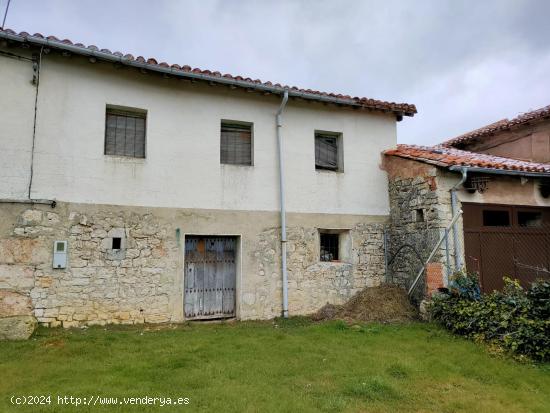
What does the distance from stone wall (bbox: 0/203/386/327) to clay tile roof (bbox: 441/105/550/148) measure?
625 centimetres

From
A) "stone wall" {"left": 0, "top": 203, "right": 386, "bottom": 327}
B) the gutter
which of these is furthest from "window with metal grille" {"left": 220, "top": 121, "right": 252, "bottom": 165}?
the gutter

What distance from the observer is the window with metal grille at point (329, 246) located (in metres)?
9.95

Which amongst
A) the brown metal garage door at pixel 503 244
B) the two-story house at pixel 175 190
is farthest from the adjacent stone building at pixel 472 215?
the two-story house at pixel 175 190

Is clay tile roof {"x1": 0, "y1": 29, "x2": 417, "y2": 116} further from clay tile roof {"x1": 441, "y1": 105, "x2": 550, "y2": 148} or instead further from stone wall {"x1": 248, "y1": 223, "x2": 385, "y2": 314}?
clay tile roof {"x1": 441, "y1": 105, "x2": 550, "y2": 148}

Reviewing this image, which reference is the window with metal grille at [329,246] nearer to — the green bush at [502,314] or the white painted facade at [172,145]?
the white painted facade at [172,145]

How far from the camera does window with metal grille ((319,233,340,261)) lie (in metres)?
9.95

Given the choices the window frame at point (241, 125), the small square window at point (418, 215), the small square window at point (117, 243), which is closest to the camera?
the small square window at point (117, 243)

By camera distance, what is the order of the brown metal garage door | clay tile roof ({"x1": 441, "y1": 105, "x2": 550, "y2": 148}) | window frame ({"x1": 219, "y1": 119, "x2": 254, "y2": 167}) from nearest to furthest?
window frame ({"x1": 219, "y1": 119, "x2": 254, "y2": 167})
the brown metal garage door
clay tile roof ({"x1": 441, "y1": 105, "x2": 550, "y2": 148})

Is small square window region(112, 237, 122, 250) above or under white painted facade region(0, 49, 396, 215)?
under

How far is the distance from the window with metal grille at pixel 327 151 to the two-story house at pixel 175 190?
0.10 ft

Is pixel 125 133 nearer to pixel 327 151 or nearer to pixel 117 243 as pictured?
pixel 117 243

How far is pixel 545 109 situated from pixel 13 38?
13.2m

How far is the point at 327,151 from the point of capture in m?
10.3

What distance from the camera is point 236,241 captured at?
9.08 m
